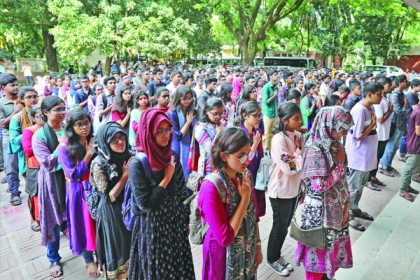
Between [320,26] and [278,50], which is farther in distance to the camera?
[278,50]

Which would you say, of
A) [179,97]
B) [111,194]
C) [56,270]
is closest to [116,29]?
[179,97]

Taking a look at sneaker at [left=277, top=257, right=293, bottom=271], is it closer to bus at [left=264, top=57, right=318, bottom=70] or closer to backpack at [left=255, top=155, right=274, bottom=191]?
backpack at [left=255, top=155, right=274, bottom=191]

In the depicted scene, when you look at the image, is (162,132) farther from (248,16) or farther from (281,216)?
(248,16)

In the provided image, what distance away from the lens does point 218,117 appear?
3.45 metres

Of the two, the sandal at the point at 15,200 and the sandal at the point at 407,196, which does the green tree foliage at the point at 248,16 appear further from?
the sandal at the point at 407,196

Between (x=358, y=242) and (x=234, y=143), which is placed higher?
(x=234, y=143)

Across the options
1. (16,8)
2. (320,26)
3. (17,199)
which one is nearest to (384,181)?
(17,199)

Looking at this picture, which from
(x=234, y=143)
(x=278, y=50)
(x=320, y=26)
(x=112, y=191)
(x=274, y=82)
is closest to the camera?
(x=234, y=143)

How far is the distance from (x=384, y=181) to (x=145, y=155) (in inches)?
200

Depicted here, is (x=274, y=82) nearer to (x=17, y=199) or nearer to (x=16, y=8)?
(x=17, y=199)

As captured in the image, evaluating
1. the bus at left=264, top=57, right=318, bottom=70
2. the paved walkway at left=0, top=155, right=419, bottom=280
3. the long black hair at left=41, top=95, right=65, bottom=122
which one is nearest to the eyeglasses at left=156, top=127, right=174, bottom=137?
the long black hair at left=41, top=95, right=65, bottom=122

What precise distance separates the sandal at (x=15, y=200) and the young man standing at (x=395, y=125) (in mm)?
6421

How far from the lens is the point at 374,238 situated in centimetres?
375

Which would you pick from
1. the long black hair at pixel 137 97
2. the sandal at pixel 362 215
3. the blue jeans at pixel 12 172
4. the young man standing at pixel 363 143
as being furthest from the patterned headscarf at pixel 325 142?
the blue jeans at pixel 12 172
